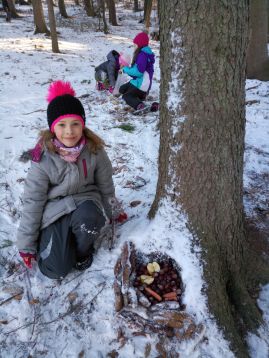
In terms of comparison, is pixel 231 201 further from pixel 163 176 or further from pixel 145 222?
pixel 145 222

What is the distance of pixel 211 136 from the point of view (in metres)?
2.01

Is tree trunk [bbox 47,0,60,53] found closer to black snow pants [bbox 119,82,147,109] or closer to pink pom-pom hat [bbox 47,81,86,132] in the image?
black snow pants [bbox 119,82,147,109]

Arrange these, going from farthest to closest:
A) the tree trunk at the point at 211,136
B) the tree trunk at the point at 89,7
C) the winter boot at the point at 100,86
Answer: the tree trunk at the point at 89,7 → the winter boot at the point at 100,86 → the tree trunk at the point at 211,136

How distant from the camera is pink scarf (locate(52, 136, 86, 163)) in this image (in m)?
2.46

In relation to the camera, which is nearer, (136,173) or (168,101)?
(168,101)

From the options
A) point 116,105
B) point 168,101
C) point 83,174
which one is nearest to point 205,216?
point 168,101

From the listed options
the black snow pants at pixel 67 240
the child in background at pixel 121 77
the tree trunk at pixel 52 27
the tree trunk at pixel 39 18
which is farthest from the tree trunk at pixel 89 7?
the black snow pants at pixel 67 240

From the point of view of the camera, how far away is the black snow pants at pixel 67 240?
2500 millimetres

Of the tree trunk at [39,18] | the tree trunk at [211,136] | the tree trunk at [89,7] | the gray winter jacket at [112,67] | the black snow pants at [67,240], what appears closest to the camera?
the tree trunk at [211,136]

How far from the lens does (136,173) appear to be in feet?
13.0

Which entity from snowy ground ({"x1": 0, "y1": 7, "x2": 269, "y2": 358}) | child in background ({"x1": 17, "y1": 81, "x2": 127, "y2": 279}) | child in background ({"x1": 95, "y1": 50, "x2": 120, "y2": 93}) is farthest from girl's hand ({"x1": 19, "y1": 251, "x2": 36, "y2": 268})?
child in background ({"x1": 95, "y1": 50, "x2": 120, "y2": 93})

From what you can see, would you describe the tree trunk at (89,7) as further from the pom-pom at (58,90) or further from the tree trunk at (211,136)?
the tree trunk at (211,136)

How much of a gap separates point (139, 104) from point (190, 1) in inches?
169

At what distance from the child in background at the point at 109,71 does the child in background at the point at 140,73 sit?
872 millimetres
